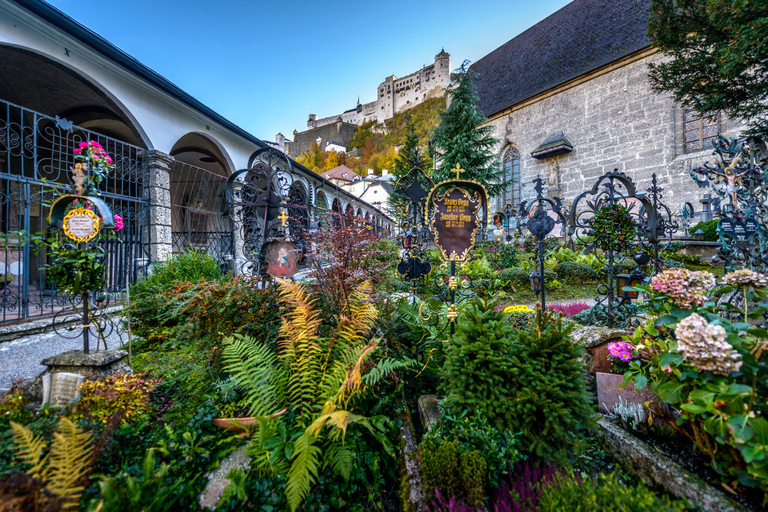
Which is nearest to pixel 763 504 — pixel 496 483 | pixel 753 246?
pixel 496 483

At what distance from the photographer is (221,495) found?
5.57 ft

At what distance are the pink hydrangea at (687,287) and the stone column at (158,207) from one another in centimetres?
843

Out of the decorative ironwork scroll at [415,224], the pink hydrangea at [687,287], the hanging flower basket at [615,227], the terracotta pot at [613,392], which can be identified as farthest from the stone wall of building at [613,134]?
the pink hydrangea at [687,287]

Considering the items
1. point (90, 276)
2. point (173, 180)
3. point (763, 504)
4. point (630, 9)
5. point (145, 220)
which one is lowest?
point (763, 504)

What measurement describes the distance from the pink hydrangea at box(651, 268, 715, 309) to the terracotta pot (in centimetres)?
86

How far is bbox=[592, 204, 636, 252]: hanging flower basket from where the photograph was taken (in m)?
4.11

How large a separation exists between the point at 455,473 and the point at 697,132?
704 inches

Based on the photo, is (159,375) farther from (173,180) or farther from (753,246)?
(173,180)

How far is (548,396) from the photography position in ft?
6.39

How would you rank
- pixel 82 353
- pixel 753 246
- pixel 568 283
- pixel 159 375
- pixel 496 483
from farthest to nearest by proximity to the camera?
1. pixel 568 283
2. pixel 753 246
3. pixel 159 375
4. pixel 82 353
5. pixel 496 483

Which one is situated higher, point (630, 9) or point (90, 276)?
point (630, 9)

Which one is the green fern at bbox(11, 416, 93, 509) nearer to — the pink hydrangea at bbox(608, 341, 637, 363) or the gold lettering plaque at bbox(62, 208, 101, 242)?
the gold lettering plaque at bbox(62, 208, 101, 242)

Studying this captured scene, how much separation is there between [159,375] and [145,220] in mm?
5345

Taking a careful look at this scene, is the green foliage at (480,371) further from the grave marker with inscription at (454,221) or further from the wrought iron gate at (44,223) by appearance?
the wrought iron gate at (44,223)
